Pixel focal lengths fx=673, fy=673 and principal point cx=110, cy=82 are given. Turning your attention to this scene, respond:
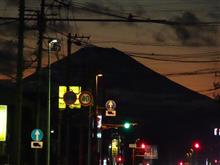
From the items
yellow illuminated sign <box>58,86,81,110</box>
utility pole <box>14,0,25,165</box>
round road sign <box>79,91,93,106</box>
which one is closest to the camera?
utility pole <box>14,0,25,165</box>

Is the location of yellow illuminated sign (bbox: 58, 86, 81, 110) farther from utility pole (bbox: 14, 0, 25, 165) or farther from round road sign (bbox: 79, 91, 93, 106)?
utility pole (bbox: 14, 0, 25, 165)

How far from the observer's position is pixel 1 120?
37.1m

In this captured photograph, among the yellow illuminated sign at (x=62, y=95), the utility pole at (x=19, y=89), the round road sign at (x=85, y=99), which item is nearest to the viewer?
the utility pole at (x=19, y=89)

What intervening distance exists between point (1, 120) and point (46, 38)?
9826mm

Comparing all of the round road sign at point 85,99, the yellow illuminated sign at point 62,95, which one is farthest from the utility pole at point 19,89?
the yellow illuminated sign at point 62,95

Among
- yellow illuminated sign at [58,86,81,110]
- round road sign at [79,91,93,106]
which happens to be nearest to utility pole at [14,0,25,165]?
round road sign at [79,91,93,106]

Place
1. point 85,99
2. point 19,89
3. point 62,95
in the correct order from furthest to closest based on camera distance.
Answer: point 62,95 < point 85,99 < point 19,89

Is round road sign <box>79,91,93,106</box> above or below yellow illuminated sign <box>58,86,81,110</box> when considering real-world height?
below

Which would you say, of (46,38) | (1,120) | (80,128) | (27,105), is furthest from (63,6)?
(80,128)

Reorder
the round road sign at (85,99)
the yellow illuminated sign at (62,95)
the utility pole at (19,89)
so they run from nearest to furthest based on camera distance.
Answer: the utility pole at (19,89) → the round road sign at (85,99) → the yellow illuminated sign at (62,95)

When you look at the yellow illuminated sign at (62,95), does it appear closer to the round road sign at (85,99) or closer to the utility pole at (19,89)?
the round road sign at (85,99)

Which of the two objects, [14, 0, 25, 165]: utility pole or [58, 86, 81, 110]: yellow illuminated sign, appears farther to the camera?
[58, 86, 81, 110]: yellow illuminated sign

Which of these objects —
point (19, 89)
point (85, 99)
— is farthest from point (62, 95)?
point (19, 89)

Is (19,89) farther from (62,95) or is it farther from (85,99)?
(62,95)
